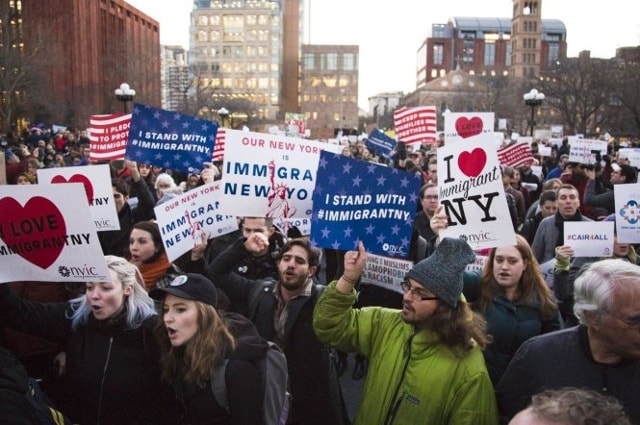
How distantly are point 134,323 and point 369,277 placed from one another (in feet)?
8.16

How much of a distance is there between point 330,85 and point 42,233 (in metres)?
135

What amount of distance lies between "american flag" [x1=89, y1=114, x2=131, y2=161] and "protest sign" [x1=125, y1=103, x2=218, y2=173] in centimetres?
262

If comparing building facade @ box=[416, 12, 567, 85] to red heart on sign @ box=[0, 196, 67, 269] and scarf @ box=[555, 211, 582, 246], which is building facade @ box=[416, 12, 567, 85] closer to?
scarf @ box=[555, 211, 582, 246]

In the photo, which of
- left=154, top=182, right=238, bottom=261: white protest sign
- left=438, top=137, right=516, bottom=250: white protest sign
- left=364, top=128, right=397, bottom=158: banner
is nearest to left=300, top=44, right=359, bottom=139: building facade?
left=364, top=128, right=397, bottom=158: banner

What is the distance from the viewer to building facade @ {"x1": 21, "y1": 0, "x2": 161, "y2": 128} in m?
56.7

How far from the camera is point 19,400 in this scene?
2.34 metres

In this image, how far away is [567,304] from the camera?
15.9 feet

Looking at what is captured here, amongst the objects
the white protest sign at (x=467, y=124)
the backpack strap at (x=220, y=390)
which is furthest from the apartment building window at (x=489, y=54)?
the backpack strap at (x=220, y=390)

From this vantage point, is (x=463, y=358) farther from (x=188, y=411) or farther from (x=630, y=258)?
(x=630, y=258)

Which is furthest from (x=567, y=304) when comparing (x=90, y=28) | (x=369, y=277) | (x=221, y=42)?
(x=221, y=42)

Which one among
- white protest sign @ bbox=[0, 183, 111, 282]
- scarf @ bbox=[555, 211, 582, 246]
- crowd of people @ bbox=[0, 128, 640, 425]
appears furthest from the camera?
scarf @ bbox=[555, 211, 582, 246]

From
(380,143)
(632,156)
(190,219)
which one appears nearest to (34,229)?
(190,219)

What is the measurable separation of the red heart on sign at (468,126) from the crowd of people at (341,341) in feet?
25.0

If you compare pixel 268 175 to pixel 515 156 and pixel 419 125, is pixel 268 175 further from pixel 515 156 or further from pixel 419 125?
pixel 419 125
